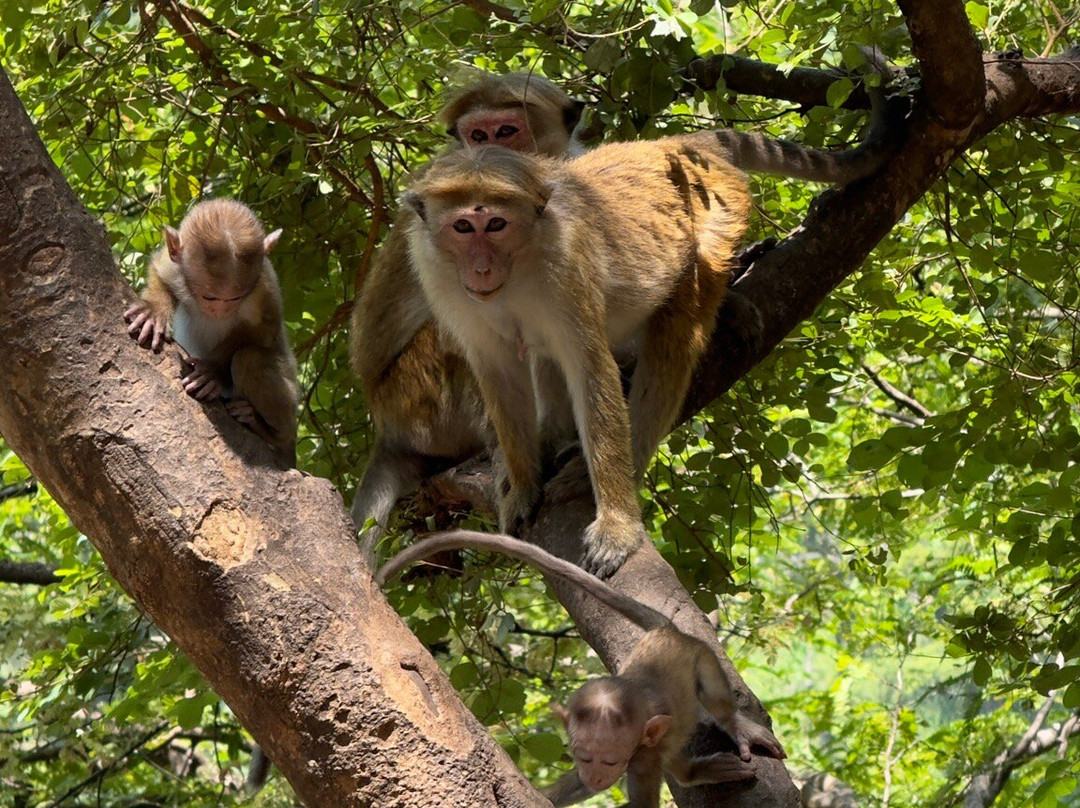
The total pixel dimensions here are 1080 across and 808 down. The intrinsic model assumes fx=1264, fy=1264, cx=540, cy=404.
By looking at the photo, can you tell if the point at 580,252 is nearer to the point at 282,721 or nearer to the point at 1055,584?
the point at 282,721

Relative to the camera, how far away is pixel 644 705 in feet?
11.5

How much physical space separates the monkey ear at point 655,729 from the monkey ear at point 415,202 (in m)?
1.90

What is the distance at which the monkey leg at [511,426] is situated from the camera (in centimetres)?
468

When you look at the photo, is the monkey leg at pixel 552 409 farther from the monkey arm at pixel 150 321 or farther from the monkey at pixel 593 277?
the monkey arm at pixel 150 321

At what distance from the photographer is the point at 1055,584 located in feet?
18.3

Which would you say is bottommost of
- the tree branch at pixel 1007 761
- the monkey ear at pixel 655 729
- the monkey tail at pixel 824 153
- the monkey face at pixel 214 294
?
→ the tree branch at pixel 1007 761

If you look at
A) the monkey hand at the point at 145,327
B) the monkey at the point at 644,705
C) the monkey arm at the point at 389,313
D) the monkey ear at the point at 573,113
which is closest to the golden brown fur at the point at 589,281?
the monkey arm at the point at 389,313

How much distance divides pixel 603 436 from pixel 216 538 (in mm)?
1868

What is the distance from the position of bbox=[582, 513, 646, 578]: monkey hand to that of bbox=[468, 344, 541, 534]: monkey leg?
0.37 m

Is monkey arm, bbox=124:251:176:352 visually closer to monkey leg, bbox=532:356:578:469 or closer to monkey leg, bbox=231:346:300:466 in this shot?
monkey leg, bbox=231:346:300:466

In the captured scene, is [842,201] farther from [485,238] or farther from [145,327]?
[145,327]

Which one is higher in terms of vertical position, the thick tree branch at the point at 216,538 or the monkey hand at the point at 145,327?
the monkey hand at the point at 145,327

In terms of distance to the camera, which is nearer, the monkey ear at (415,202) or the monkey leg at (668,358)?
the monkey ear at (415,202)

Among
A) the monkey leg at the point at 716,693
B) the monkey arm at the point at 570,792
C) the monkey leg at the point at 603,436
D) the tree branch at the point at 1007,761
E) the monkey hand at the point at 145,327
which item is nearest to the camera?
the monkey hand at the point at 145,327
